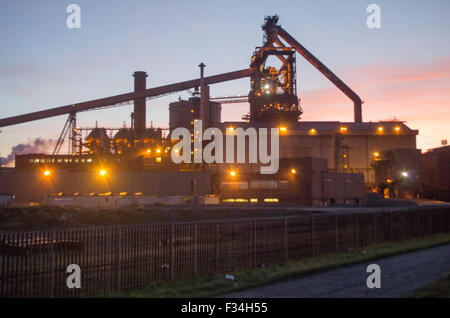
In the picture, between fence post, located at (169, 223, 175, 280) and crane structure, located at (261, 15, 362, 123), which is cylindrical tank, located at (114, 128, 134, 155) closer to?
crane structure, located at (261, 15, 362, 123)

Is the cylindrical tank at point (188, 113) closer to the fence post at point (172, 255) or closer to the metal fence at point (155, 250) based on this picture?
the metal fence at point (155, 250)

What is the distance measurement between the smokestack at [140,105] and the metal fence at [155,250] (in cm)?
5171

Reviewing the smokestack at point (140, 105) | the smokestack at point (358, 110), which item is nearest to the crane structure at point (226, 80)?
the smokestack at point (140, 105)

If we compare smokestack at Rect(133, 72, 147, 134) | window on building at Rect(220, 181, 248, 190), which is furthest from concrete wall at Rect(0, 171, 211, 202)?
smokestack at Rect(133, 72, 147, 134)

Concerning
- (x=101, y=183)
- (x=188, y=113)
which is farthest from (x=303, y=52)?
(x=101, y=183)

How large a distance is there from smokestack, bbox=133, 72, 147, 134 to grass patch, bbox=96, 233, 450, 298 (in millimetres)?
52574

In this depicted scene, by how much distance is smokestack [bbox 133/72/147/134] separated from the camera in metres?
66.5

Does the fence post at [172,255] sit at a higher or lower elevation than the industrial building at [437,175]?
lower

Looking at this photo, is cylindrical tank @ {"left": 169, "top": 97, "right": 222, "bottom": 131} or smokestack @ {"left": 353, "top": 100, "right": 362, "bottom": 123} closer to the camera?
cylindrical tank @ {"left": 169, "top": 97, "right": 222, "bottom": 131}

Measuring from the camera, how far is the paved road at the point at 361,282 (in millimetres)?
10664

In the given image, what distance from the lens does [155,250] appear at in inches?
472

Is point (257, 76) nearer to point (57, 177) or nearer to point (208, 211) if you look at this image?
point (57, 177)

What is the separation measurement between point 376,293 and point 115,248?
21.3 feet

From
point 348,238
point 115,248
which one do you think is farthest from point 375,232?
point 115,248
